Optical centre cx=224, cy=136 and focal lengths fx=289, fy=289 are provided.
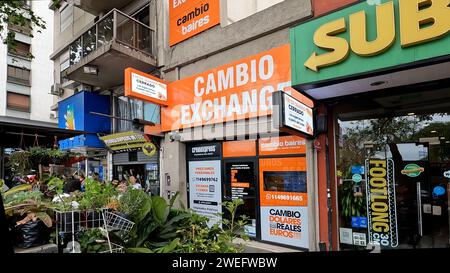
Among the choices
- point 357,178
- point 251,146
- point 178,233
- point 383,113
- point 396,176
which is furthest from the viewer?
point 251,146

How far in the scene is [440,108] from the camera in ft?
12.8

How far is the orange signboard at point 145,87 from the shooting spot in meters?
6.37

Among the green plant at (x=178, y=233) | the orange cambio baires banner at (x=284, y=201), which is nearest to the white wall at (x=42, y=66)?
the green plant at (x=178, y=233)

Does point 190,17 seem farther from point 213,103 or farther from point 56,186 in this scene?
point 56,186

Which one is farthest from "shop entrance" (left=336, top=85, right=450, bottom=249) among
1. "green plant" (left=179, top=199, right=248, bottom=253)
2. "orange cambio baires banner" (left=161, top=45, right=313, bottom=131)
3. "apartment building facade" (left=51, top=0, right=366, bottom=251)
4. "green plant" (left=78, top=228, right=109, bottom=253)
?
"green plant" (left=78, top=228, right=109, bottom=253)

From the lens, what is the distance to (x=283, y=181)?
5465 mm

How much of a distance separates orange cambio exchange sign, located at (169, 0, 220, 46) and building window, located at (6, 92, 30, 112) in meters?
5.32

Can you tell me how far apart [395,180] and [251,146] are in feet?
8.84

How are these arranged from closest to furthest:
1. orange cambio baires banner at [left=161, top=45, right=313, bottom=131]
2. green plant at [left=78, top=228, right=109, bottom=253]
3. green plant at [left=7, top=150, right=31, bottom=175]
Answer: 1. green plant at [left=78, top=228, right=109, bottom=253]
2. green plant at [left=7, top=150, right=31, bottom=175]
3. orange cambio baires banner at [left=161, top=45, right=313, bottom=131]

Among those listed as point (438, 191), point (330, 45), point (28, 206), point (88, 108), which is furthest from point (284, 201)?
point (88, 108)

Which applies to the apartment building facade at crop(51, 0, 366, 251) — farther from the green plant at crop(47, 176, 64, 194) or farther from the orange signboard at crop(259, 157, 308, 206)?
the green plant at crop(47, 176, 64, 194)

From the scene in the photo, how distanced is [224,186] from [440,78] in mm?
4328

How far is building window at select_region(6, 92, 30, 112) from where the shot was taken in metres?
1.71
